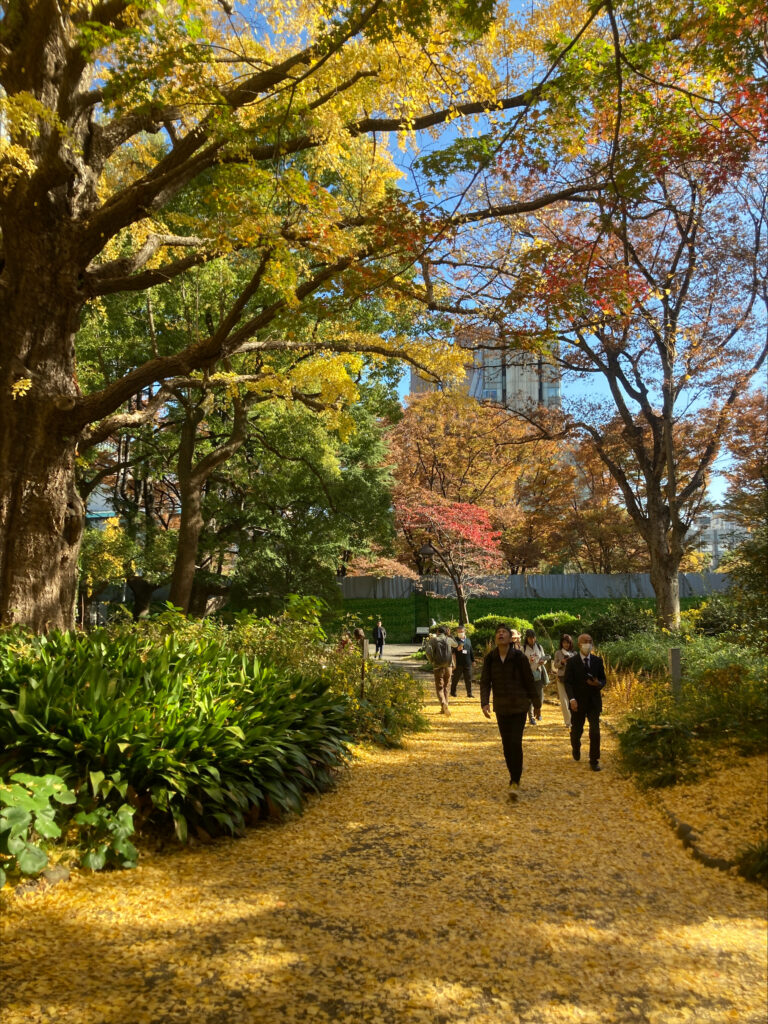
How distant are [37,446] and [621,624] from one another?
47.2 feet

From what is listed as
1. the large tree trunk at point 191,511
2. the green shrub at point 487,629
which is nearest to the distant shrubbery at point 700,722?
the large tree trunk at point 191,511

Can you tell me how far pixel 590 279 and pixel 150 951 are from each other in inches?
299

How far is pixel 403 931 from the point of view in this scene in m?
3.72

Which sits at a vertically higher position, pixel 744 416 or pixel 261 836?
pixel 744 416

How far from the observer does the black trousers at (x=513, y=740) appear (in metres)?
6.81

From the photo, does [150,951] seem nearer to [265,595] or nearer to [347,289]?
[347,289]

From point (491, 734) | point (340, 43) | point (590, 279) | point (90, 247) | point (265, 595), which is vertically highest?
point (340, 43)

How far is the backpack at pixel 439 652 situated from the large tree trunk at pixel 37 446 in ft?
19.2

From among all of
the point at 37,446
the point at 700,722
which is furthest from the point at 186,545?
the point at 700,722

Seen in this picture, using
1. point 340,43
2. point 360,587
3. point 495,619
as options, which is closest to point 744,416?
point 495,619

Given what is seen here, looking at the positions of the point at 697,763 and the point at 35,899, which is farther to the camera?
the point at 697,763

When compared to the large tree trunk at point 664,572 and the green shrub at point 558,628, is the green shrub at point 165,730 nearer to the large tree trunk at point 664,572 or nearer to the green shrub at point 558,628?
Answer: the large tree trunk at point 664,572

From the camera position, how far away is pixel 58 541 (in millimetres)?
8594

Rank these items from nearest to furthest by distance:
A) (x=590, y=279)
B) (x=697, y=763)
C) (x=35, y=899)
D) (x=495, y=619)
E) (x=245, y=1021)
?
(x=245, y=1021) < (x=35, y=899) < (x=697, y=763) < (x=590, y=279) < (x=495, y=619)
